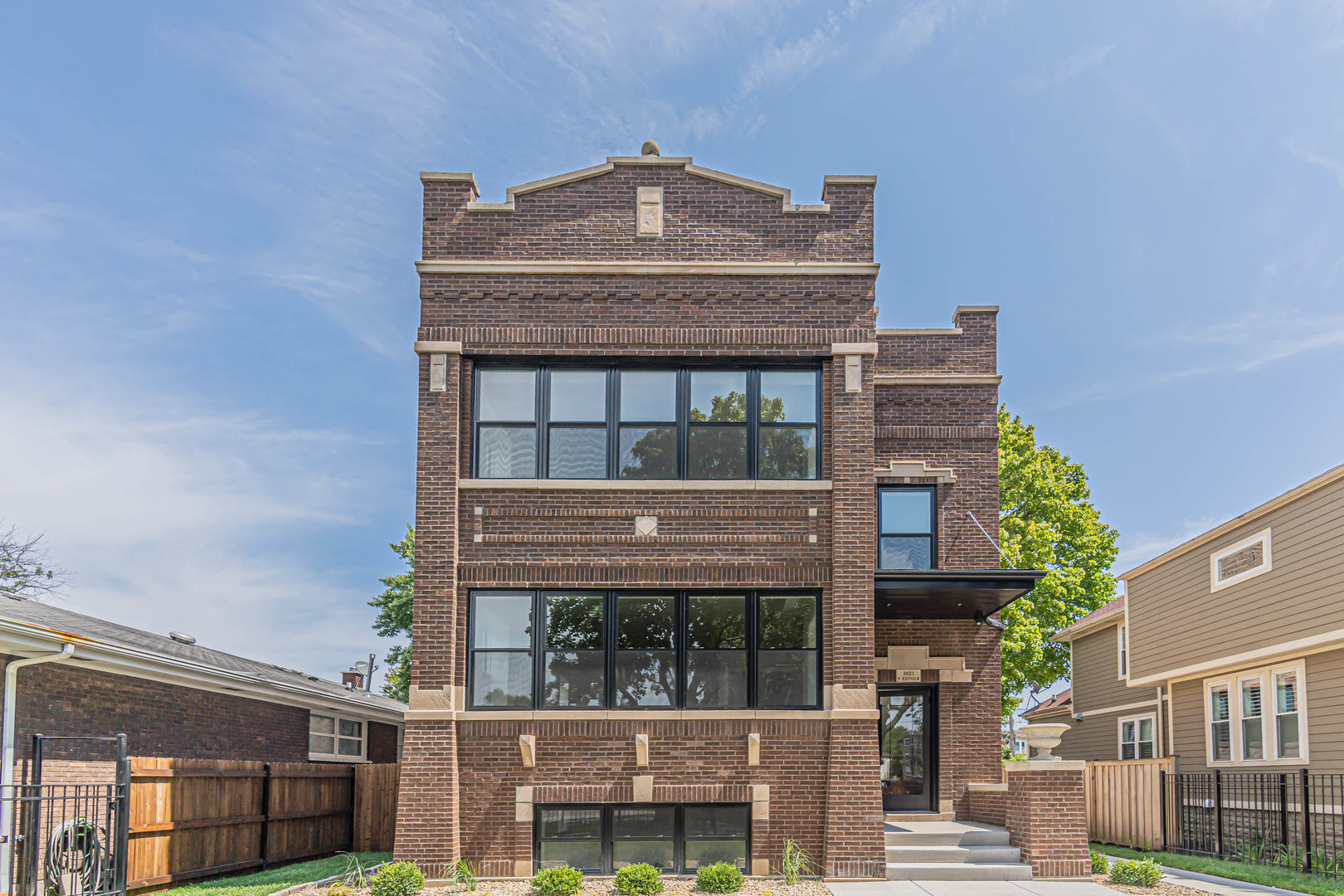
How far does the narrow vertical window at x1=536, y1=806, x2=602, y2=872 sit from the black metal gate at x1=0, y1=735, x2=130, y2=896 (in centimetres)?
493

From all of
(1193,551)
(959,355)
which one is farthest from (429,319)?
(1193,551)

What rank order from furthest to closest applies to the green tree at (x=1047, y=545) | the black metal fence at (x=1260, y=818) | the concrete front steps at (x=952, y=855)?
1. the green tree at (x=1047, y=545)
2. the black metal fence at (x=1260, y=818)
3. the concrete front steps at (x=952, y=855)

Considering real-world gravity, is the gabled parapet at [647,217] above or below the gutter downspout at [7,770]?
above

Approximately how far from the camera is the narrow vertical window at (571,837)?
14.4 meters

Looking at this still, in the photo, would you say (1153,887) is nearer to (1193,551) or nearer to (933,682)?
(933,682)

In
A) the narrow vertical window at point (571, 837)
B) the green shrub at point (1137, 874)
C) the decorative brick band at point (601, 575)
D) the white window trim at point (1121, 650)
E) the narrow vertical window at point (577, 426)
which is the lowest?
the green shrub at point (1137, 874)

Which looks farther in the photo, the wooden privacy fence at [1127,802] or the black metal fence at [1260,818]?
the wooden privacy fence at [1127,802]

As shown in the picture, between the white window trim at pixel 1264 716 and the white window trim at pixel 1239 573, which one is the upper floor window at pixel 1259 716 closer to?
the white window trim at pixel 1264 716

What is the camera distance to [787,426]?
50.2 feet

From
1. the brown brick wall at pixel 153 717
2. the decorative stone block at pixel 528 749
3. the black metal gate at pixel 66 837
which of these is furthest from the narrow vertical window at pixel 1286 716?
the black metal gate at pixel 66 837

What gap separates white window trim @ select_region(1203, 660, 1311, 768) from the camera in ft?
56.2

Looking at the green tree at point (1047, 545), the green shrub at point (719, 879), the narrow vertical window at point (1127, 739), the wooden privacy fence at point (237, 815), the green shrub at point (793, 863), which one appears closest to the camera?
the wooden privacy fence at point (237, 815)

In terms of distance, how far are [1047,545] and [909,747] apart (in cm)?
1703

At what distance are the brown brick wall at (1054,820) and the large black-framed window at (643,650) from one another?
305 centimetres
